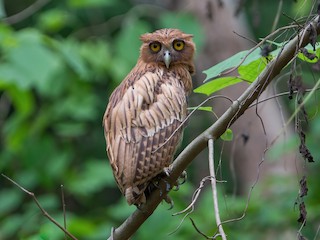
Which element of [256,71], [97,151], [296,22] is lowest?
[97,151]

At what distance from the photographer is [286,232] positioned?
720 centimetres

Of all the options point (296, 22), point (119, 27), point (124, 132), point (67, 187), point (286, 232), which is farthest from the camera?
point (119, 27)

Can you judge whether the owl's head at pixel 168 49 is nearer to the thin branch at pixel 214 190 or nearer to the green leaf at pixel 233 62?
the green leaf at pixel 233 62

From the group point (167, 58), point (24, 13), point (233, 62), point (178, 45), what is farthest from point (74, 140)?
point (233, 62)

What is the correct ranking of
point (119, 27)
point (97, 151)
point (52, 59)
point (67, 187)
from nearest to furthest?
point (52, 59) → point (67, 187) → point (97, 151) → point (119, 27)

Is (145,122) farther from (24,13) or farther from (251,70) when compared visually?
(24,13)

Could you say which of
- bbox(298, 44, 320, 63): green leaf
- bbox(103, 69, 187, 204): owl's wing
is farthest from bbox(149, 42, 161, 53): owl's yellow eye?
bbox(298, 44, 320, 63): green leaf

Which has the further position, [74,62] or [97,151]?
[97,151]

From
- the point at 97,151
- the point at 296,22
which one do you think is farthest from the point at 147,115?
the point at 97,151

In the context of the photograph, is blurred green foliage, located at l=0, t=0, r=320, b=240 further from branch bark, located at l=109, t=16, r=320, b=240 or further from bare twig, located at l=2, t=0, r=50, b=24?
branch bark, located at l=109, t=16, r=320, b=240

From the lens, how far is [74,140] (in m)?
9.60

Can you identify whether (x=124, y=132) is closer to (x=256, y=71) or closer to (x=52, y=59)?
(x=256, y=71)

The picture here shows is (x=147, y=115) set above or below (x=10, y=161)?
above

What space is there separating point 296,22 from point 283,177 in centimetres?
449
